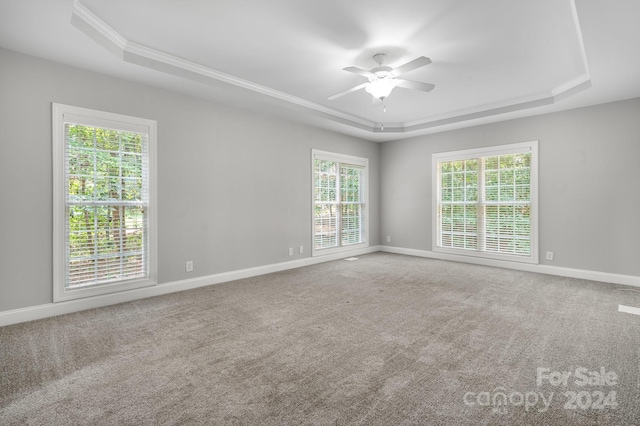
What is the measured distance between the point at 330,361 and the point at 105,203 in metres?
2.97

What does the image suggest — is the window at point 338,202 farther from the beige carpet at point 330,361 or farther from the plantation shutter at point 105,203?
the plantation shutter at point 105,203

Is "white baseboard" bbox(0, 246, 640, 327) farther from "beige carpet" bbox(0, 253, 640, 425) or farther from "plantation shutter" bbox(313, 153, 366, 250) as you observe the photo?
"plantation shutter" bbox(313, 153, 366, 250)

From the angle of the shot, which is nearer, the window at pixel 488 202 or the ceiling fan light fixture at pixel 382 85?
the ceiling fan light fixture at pixel 382 85

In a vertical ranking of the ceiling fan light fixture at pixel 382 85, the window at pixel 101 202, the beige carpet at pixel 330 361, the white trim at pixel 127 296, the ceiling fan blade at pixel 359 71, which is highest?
the ceiling fan blade at pixel 359 71

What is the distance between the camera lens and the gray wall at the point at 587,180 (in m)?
4.27

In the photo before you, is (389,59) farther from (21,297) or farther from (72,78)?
(21,297)

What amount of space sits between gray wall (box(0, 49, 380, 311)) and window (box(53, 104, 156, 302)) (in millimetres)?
104

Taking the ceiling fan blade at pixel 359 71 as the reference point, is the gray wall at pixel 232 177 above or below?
below

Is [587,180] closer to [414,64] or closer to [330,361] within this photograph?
[414,64]

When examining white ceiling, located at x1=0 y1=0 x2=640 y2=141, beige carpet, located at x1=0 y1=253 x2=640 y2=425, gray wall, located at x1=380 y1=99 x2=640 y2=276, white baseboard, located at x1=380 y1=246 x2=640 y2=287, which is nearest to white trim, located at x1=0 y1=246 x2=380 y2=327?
beige carpet, located at x1=0 y1=253 x2=640 y2=425

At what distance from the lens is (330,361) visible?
7.38 ft

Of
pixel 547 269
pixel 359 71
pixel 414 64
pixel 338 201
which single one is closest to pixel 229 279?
pixel 338 201

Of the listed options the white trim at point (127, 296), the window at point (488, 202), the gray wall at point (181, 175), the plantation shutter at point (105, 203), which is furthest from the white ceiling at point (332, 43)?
the white trim at point (127, 296)

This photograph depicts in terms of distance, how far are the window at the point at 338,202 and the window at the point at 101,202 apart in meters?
2.91
